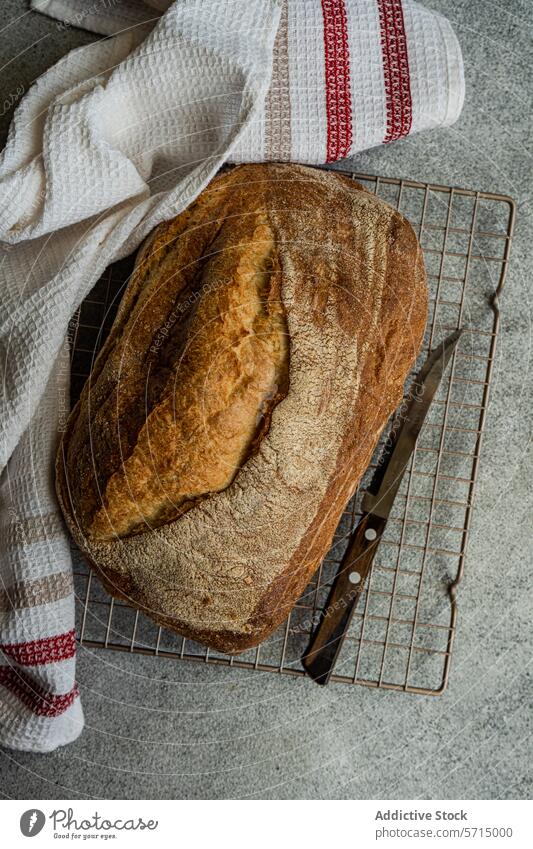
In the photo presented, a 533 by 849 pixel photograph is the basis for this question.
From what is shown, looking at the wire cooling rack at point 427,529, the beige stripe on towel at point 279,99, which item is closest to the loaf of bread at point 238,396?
the beige stripe on towel at point 279,99

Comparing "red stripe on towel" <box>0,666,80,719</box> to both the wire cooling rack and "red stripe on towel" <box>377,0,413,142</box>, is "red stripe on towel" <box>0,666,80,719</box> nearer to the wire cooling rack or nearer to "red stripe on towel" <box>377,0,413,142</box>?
the wire cooling rack

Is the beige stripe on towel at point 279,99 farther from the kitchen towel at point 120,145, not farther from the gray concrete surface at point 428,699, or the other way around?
the gray concrete surface at point 428,699

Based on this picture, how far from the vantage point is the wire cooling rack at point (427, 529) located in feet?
3.04

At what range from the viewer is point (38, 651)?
32.0 inches

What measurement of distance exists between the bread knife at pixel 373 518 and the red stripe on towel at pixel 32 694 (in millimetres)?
314

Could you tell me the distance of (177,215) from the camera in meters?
0.77

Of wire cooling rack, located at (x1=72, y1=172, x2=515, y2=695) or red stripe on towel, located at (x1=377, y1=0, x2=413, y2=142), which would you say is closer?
red stripe on towel, located at (x1=377, y1=0, x2=413, y2=142)

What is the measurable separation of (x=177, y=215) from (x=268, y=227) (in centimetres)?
11

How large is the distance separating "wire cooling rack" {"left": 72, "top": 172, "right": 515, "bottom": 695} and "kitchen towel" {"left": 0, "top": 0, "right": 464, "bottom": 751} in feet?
0.35

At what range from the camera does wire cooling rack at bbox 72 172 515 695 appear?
0.93 metres

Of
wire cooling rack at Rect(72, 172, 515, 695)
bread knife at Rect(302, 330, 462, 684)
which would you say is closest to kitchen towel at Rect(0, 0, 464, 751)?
wire cooling rack at Rect(72, 172, 515, 695)

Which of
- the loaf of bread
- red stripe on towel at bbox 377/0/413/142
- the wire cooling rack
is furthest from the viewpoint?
the wire cooling rack
